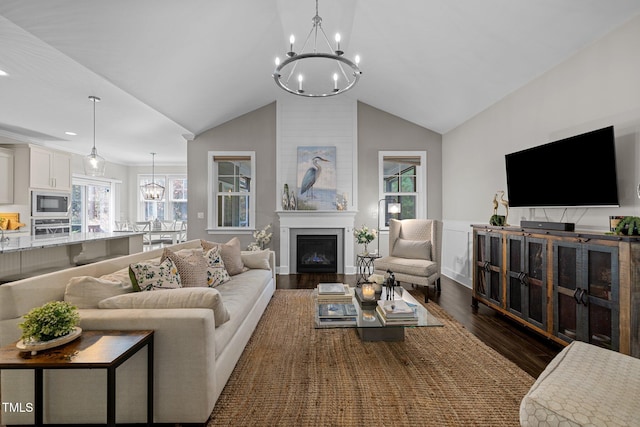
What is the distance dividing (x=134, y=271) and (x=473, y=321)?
3161 mm

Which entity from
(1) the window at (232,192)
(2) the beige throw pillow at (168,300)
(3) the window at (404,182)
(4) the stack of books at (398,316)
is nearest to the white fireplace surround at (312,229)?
(3) the window at (404,182)

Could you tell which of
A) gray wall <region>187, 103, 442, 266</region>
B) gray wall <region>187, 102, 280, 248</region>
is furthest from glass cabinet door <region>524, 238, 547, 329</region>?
gray wall <region>187, 102, 280, 248</region>

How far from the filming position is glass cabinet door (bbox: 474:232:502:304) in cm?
324

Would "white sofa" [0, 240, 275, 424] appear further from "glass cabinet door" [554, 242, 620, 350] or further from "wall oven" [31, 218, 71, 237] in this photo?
"wall oven" [31, 218, 71, 237]

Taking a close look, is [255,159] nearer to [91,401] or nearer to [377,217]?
[377,217]

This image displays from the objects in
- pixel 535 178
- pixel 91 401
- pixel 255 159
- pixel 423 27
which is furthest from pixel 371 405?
pixel 255 159

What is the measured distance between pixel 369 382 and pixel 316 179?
4.03m

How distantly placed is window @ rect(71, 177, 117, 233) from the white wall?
8.62 m

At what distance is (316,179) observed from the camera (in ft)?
18.6

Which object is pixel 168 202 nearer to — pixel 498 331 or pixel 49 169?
pixel 49 169

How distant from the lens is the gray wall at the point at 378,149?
5.76 m

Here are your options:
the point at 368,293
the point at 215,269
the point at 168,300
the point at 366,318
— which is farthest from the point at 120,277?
the point at 368,293

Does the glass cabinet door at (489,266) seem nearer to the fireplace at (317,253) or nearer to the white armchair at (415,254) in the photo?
the white armchair at (415,254)

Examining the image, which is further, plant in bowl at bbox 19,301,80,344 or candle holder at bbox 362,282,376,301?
candle holder at bbox 362,282,376,301
